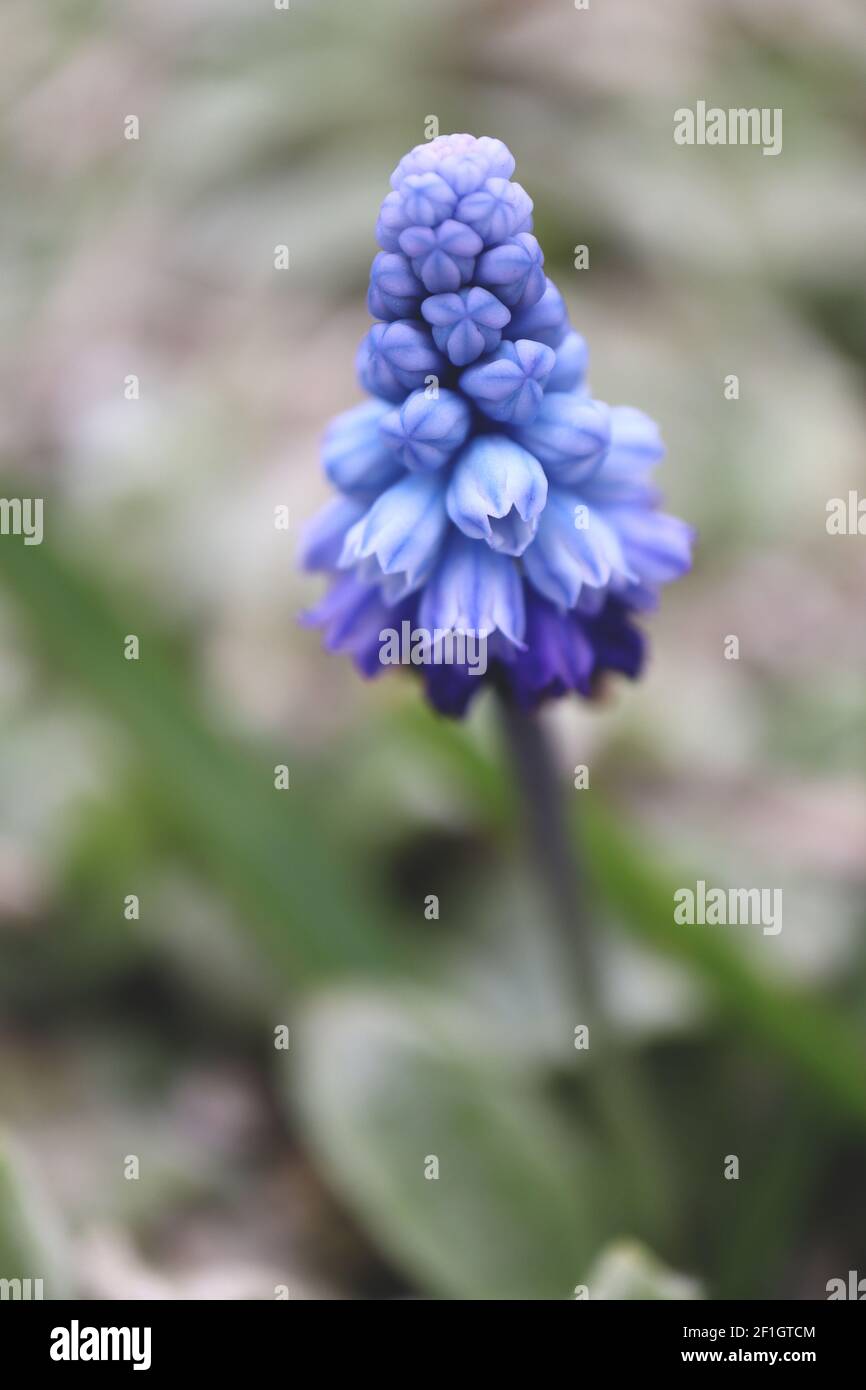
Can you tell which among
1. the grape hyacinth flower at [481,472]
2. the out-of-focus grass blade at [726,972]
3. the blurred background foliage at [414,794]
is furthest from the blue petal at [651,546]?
the out-of-focus grass blade at [726,972]

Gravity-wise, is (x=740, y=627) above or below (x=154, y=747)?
above

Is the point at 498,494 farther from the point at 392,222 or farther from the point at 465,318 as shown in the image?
the point at 392,222

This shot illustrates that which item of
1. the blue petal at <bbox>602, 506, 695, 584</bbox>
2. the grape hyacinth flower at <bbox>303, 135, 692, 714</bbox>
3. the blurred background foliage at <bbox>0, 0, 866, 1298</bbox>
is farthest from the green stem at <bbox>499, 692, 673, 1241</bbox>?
the blue petal at <bbox>602, 506, 695, 584</bbox>

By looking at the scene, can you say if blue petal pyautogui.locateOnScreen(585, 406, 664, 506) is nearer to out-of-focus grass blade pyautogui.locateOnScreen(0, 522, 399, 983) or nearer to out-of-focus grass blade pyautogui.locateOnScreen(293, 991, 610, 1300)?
out-of-focus grass blade pyautogui.locateOnScreen(293, 991, 610, 1300)

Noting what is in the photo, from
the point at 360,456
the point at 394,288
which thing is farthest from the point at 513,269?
the point at 360,456

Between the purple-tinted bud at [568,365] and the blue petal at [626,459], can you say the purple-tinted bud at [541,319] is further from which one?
the blue petal at [626,459]
